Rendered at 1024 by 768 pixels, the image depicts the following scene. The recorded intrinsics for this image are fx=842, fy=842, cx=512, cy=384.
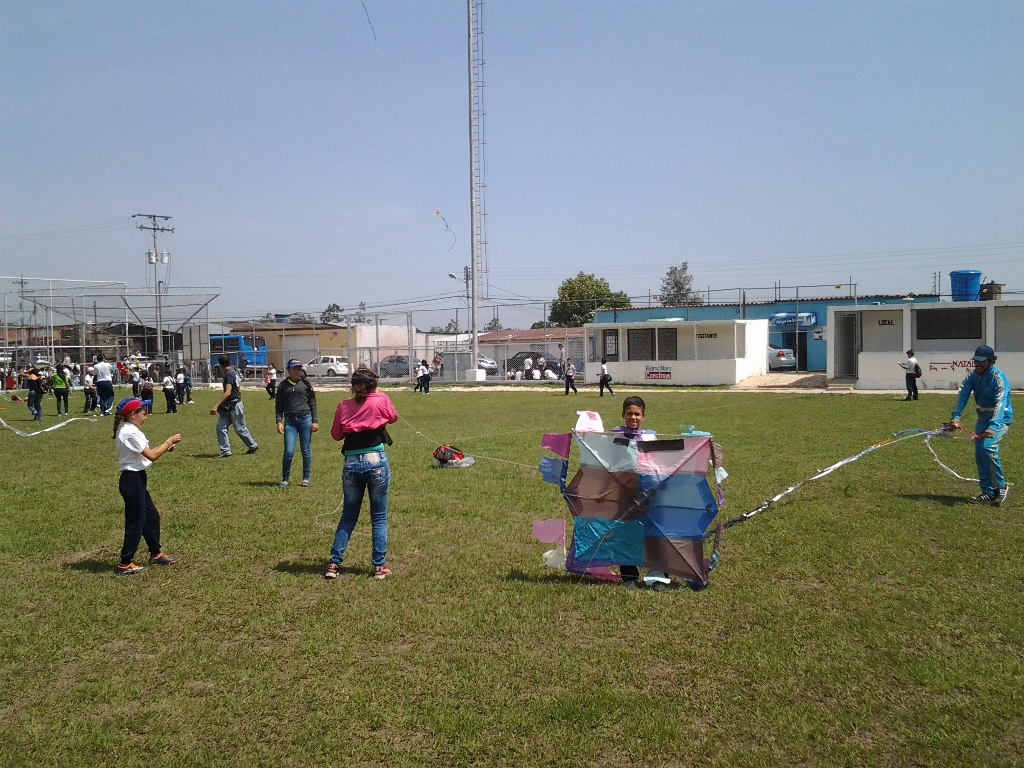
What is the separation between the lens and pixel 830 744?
160 inches

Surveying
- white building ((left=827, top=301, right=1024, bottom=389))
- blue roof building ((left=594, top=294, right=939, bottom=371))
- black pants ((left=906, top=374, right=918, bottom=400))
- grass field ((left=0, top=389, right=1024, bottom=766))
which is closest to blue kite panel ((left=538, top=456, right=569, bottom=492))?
grass field ((left=0, top=389, right=1024, bottom=766))

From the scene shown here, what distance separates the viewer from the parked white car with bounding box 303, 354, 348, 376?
4875 cm

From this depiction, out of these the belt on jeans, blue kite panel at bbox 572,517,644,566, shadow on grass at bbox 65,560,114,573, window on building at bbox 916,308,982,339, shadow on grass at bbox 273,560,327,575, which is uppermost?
window on building at bbox 916,308,982,339

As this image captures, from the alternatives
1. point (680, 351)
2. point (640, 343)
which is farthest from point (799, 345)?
point (640, 343)

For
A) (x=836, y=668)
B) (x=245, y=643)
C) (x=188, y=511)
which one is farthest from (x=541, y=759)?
(x=188, y=511)

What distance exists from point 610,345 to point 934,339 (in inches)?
558

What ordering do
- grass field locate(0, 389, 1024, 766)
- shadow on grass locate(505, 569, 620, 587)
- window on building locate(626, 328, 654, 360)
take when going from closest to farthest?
1. grass field locate(0, 389, 1024, 766)
2. shadow on grass locate(505, 569, 620, 587)
3. window on building locate(626, 328, 654, 360)

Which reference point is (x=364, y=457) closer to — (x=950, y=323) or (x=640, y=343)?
(x=950, y=323)

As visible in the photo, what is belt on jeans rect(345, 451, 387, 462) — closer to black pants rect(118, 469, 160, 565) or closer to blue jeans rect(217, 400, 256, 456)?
black pants rect(118, 469, 160, 565)

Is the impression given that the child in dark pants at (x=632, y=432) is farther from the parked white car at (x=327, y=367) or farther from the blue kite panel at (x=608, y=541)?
the parked white car at (x=327, y=367)

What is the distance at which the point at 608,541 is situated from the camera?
6.65 m

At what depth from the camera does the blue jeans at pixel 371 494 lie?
22.5ft

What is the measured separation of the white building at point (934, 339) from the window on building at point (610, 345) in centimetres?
984

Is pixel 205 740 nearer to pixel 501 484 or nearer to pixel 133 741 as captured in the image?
pixel 133 741
